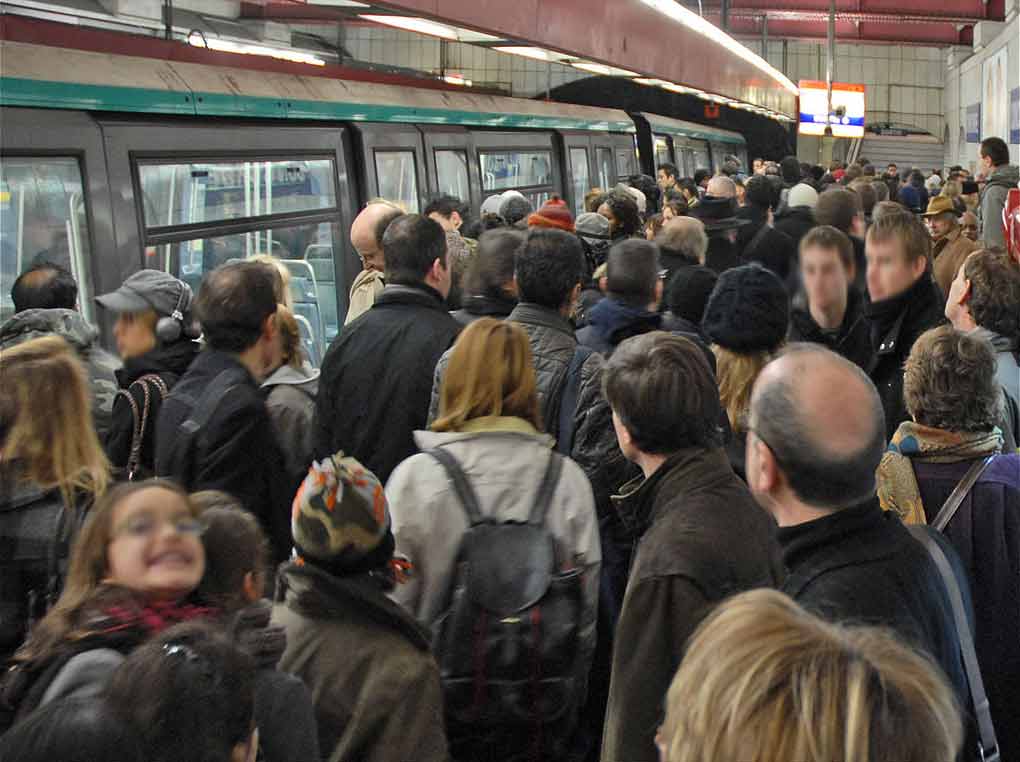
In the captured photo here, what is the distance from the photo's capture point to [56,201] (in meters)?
4.52

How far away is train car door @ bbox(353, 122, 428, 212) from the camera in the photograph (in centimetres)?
721

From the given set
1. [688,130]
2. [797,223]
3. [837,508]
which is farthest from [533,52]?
[688,130]

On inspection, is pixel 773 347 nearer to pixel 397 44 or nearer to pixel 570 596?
pixel 570 596

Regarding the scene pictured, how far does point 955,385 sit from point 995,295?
1206 mm

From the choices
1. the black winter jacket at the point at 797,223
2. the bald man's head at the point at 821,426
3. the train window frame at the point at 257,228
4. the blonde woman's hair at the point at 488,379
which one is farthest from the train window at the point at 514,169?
the bald man's head at the point at 821,426

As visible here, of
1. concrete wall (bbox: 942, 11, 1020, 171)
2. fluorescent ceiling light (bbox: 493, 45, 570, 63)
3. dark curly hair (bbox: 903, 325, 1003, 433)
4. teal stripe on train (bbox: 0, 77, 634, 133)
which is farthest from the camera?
concrete wall (bbox: 942, 11, 1020, 171)

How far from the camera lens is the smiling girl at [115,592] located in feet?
5.98

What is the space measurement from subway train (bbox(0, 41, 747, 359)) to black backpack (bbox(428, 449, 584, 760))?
8.23ft

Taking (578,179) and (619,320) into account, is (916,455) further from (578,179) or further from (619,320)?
(578,179)

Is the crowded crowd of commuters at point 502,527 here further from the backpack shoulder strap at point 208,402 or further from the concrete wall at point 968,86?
the concrete wall at point 968,86

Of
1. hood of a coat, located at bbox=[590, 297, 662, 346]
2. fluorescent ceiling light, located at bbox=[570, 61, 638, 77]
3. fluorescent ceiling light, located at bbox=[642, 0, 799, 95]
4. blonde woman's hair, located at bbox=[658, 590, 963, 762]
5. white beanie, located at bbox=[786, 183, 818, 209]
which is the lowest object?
blonde woman's hair, located at bbox=[658, 590, 963, 762]

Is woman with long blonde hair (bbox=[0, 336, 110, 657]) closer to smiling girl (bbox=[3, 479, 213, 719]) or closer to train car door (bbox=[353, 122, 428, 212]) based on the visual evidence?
smiling girl (bbox=[3, 479, 213, 719])

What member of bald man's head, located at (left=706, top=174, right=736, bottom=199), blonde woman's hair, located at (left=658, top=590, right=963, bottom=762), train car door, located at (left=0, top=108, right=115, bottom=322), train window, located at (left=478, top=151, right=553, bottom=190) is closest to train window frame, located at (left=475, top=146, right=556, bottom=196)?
Answer: train window, located at (left=478, top=151, right=553, bottom=190)

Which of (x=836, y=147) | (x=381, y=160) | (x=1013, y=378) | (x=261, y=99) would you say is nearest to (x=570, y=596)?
(x=1013, y=378)
